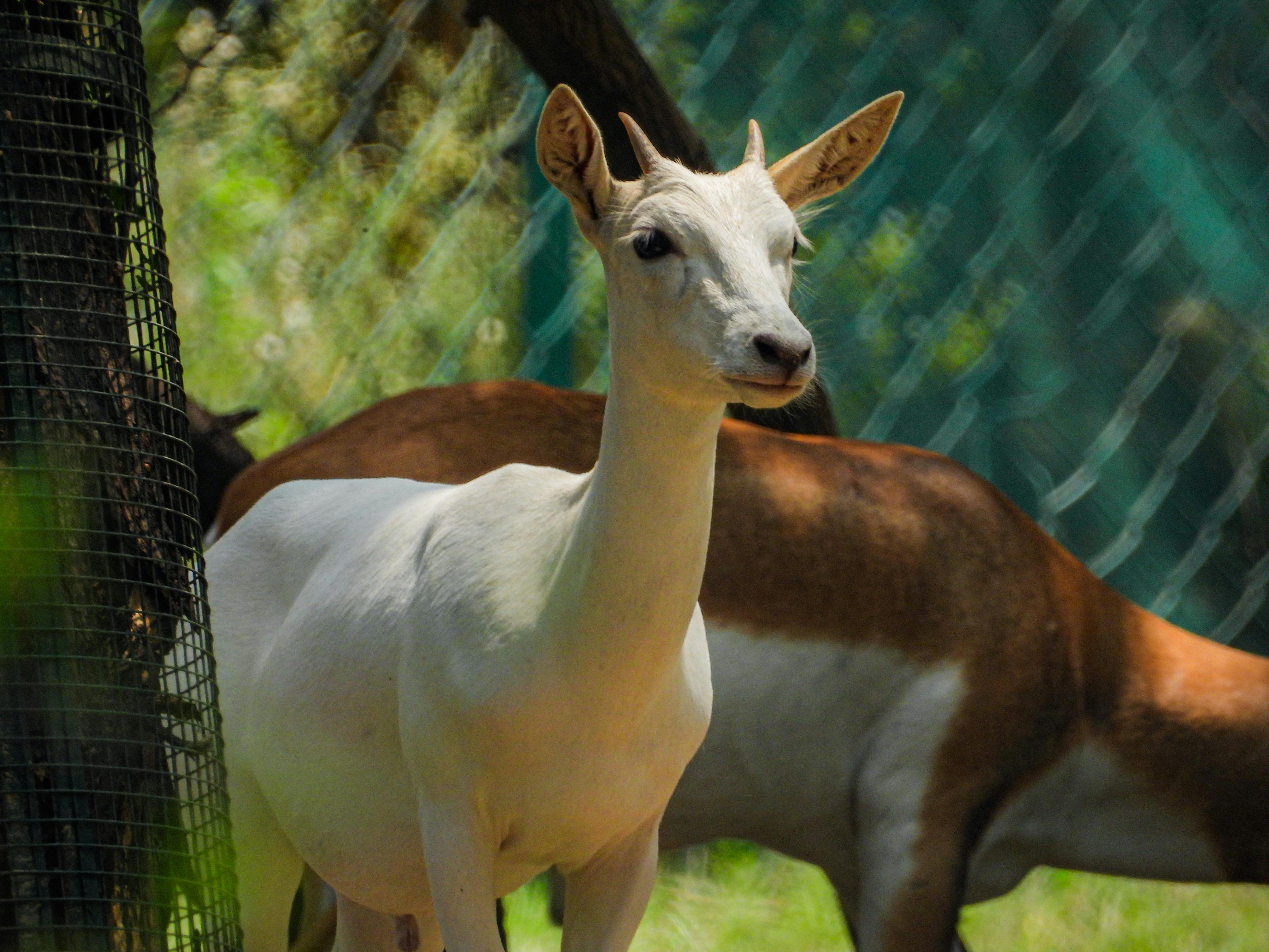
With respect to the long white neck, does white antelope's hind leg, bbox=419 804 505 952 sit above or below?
below

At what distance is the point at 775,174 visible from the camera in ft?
8.87

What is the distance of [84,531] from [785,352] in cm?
95

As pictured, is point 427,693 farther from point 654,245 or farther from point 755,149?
point 755,149

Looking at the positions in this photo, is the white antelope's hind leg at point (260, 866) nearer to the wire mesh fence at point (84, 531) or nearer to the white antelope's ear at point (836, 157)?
the wire mesh fence at point (84, 531)

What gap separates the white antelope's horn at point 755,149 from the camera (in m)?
2.71

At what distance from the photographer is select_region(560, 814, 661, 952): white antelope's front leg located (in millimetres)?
2711

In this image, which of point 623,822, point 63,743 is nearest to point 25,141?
point 63,743

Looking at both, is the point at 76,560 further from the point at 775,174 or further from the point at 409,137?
the point at 409,137

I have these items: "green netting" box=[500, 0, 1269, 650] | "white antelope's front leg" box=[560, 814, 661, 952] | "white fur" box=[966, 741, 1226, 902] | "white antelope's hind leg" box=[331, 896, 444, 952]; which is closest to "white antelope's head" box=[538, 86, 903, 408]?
"white antelope's front leg" box=[560, 814, 661, 952]

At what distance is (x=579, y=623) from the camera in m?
2.50

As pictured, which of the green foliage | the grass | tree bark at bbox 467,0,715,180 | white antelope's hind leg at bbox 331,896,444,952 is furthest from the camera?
the green foliage

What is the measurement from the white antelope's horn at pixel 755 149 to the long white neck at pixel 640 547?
1.36 ft

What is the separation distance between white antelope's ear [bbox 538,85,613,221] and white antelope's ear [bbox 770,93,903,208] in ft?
0.97

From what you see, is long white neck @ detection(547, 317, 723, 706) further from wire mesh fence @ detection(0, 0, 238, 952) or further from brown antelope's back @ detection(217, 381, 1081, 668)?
brown antelope's back @ detection(217, 381, 1081, 668)
